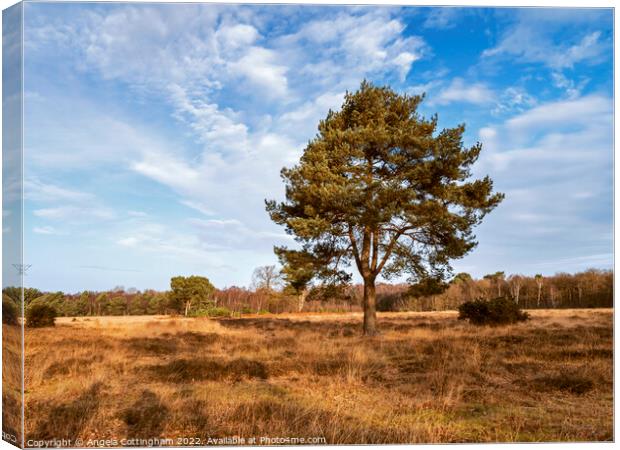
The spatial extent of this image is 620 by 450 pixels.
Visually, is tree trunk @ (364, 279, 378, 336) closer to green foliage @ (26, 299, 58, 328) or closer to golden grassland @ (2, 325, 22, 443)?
green foliage @ (26, 299, 58, 328)

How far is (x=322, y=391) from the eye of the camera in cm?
667

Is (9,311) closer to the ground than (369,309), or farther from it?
farther from it

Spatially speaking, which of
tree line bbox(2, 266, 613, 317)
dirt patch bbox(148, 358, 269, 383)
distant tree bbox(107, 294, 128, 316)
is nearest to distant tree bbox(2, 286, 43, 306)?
tree line bbox(2, 266, 613, 317)

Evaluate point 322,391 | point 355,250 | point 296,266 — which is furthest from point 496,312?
point 322,391

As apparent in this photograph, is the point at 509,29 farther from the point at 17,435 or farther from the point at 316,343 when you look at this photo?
the point at 17,435

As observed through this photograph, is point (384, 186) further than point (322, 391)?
Yes

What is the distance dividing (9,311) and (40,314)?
1.57m

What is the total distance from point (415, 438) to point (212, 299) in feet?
72.1

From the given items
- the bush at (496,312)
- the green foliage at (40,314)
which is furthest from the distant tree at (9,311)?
the bush at (496,312)

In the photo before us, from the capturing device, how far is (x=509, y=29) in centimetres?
682

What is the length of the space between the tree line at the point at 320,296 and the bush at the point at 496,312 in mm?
424

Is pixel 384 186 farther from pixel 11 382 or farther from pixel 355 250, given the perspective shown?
pixel 11 382

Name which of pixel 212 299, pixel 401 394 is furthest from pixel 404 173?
pixel 212 299

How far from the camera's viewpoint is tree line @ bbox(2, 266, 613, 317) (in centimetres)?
897
